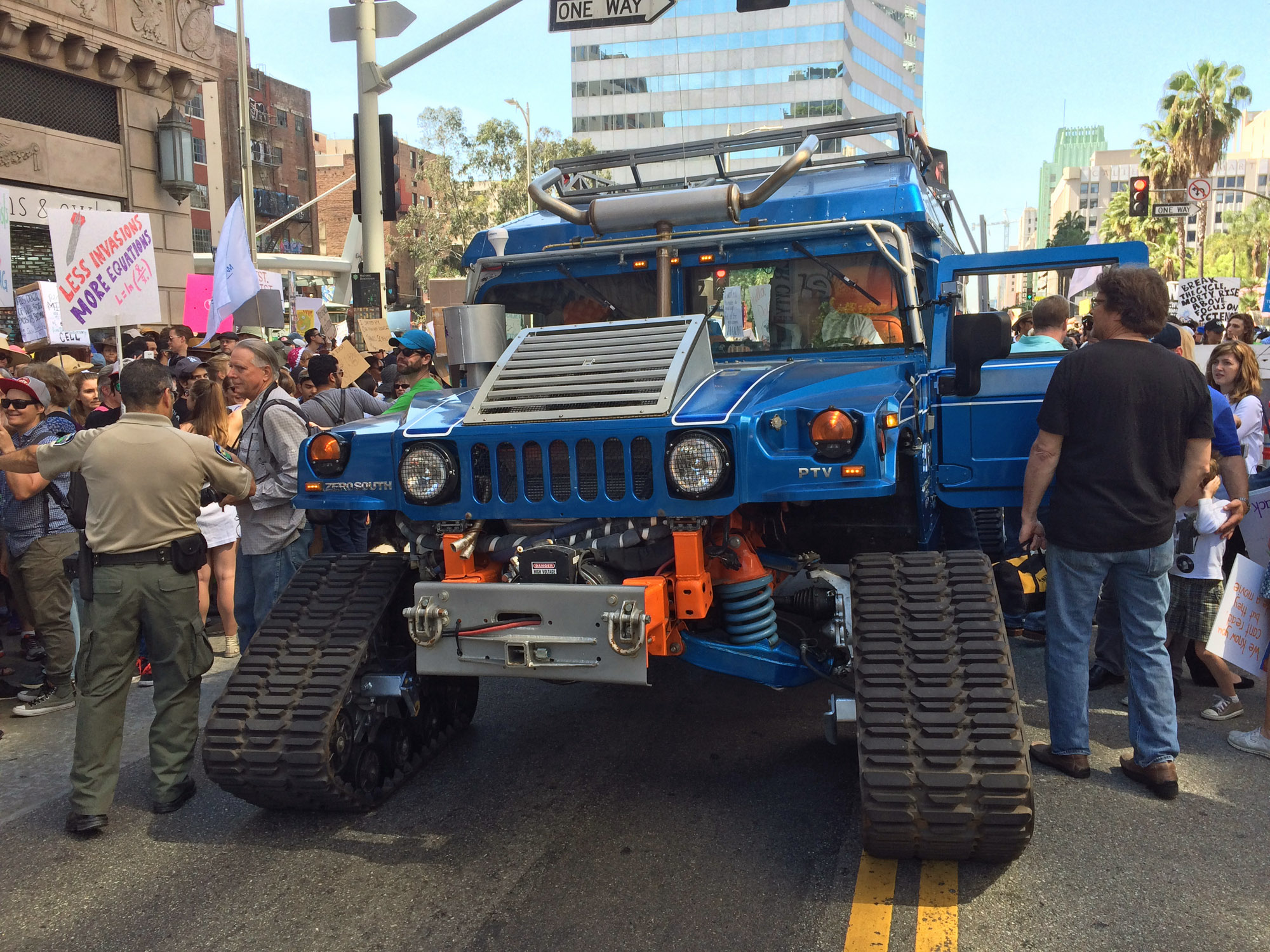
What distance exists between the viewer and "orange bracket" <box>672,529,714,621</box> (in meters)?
3.80

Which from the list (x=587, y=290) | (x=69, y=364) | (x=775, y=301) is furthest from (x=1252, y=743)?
(x=69, y=364)

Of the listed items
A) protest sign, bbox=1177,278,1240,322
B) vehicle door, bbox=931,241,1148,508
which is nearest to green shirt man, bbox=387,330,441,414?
vehicle door, bbox=931,241,1148,508

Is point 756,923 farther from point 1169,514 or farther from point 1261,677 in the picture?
point 1261,677

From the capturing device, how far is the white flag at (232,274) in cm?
993

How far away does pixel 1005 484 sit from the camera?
4.98 metres

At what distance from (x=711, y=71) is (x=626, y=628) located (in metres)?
84.7

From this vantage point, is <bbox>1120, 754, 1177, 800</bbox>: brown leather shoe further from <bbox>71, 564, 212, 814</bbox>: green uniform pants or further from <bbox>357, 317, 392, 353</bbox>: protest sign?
<bbox>357, 317, 392, 353</bbox>: protest sign

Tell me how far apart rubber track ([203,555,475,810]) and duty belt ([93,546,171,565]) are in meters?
0.52

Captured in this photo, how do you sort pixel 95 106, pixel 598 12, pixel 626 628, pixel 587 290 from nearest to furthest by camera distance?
pixel 626 628, pixel 587 290, pixel 598 12, pixel 95 106

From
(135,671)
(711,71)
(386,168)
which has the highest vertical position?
(711,71)

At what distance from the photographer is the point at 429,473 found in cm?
409

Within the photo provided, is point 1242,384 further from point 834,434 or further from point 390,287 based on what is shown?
point 390,287

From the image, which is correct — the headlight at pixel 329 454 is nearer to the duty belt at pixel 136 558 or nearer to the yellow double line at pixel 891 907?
the duty belt at pixel 136 558

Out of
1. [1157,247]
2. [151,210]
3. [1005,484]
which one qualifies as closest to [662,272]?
[1005,484]
